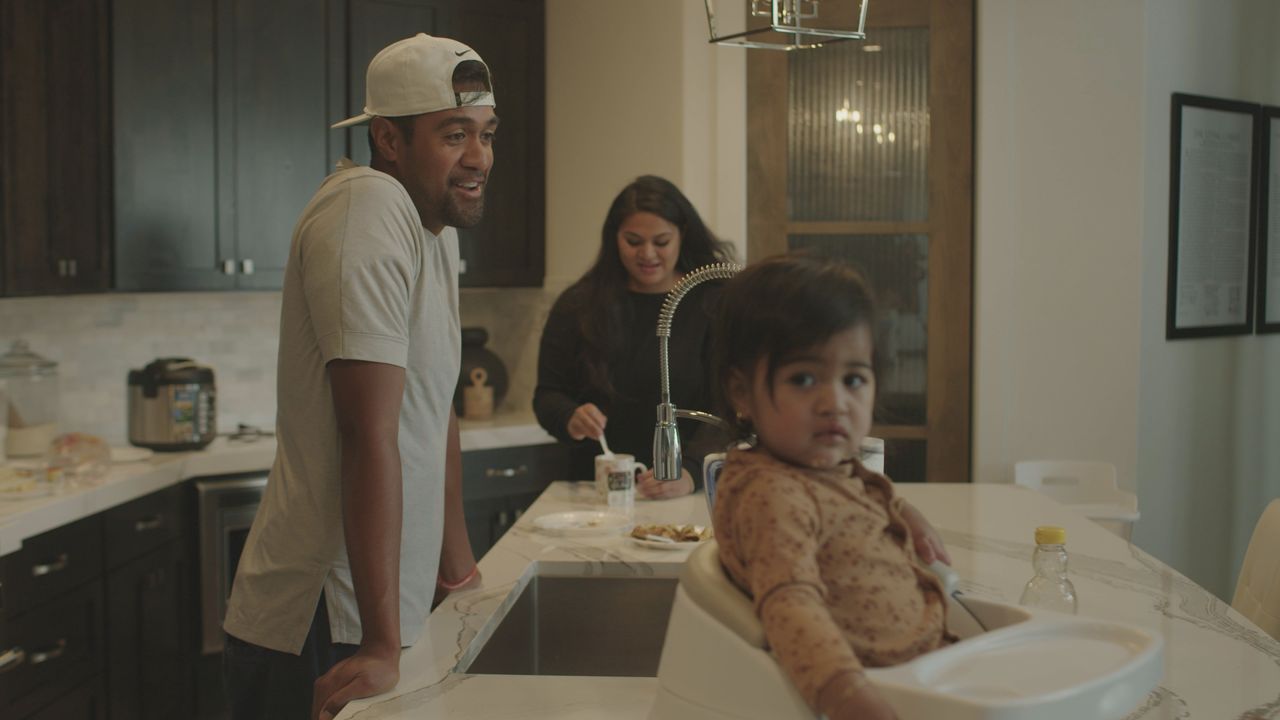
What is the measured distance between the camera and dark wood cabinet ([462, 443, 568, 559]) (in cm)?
395

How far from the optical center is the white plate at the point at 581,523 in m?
2.21

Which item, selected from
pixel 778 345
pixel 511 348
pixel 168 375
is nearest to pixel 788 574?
pixel 778 345

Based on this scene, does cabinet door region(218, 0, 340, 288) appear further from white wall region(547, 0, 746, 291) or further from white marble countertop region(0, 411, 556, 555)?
white wall region(547, 0, 746, 291)

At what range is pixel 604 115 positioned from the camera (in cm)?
432

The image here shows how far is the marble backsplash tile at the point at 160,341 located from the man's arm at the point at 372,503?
2.59m

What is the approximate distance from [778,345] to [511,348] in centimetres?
372

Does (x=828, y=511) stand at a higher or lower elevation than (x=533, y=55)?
lower

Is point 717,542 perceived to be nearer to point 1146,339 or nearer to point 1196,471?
point 1146,339

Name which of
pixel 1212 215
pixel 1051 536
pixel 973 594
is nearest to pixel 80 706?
pixel 973 594

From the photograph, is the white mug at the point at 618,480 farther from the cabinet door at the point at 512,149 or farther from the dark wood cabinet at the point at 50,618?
the cabinet door at the point at 512,149

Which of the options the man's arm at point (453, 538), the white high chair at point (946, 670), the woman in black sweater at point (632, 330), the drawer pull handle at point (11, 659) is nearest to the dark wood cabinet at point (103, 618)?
the drawer pull handle at point (11, 659)

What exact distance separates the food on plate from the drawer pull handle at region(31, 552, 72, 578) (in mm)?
1484

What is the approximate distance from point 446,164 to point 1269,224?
3851mm

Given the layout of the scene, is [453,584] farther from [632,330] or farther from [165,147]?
[165,147]
